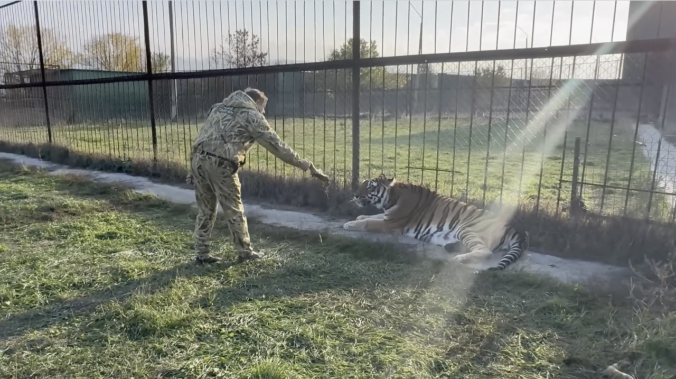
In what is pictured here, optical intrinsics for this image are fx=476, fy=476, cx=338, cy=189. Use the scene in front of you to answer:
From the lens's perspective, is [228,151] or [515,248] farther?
[515,248]

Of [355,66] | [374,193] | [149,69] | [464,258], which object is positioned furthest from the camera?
[149,69]

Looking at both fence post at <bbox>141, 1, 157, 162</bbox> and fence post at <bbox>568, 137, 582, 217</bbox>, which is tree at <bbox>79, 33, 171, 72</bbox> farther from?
fence post at <bbox>568, 137, 582, 217</bbox>

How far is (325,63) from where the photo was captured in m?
6.66

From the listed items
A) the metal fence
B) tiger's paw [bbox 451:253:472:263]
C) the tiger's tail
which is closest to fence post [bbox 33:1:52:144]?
the metal fence

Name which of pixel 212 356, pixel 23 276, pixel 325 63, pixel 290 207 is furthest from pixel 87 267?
pixel 325 63

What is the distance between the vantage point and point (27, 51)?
1608 centimetres

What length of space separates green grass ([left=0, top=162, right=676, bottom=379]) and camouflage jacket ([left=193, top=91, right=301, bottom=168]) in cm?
109

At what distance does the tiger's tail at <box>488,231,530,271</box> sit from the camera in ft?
14.5

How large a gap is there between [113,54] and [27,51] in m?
5.15

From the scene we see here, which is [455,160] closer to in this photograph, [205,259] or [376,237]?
[376,237]

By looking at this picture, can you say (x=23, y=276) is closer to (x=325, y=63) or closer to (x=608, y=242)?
(x=325, y=63)

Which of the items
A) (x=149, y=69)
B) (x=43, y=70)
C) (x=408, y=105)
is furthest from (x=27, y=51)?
(x=408, y=105)

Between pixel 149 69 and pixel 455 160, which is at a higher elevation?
pixel 149 69

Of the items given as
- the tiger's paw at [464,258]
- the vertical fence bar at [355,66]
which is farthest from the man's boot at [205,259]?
the vertical fence bar at [355,66]
